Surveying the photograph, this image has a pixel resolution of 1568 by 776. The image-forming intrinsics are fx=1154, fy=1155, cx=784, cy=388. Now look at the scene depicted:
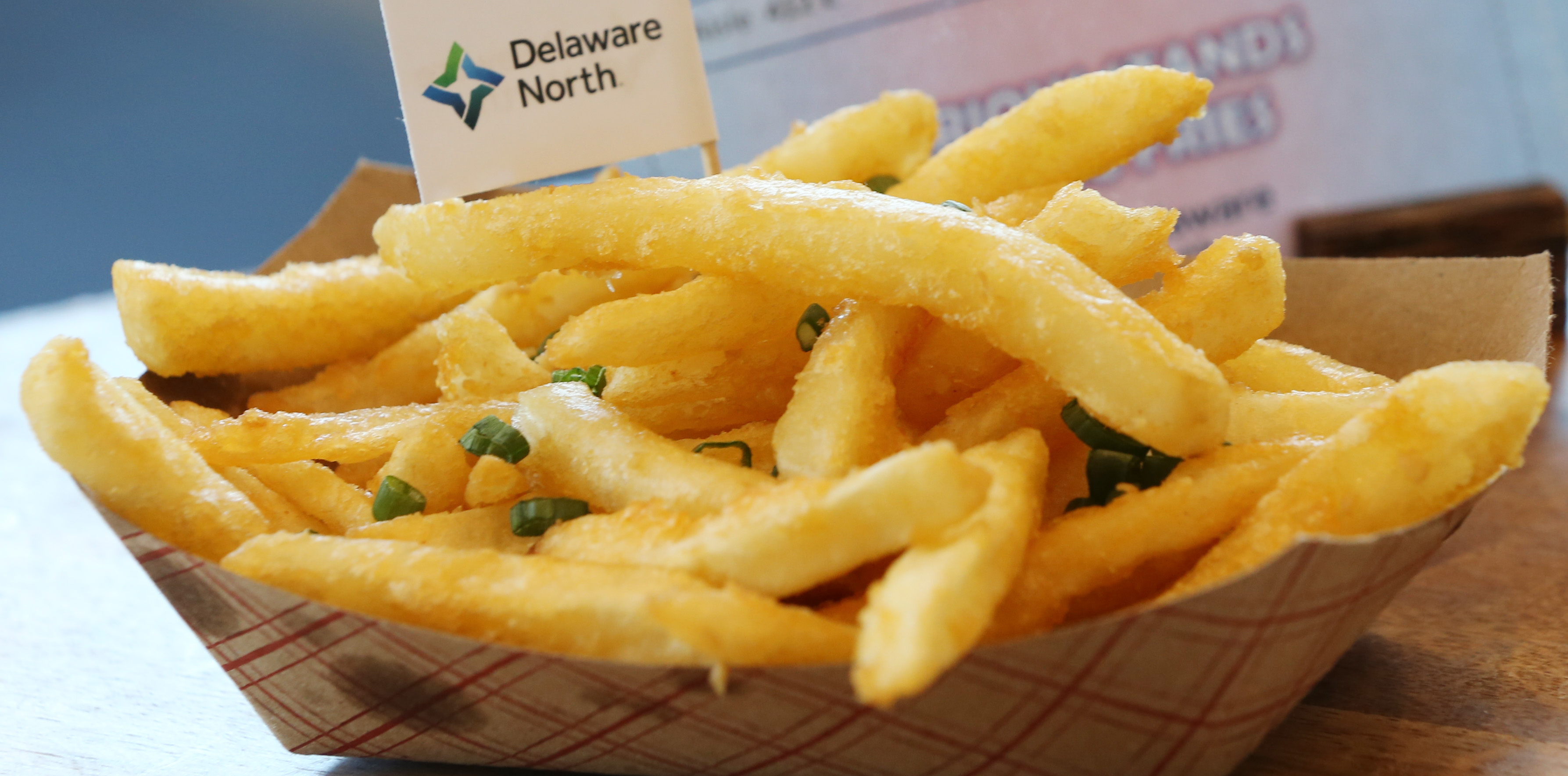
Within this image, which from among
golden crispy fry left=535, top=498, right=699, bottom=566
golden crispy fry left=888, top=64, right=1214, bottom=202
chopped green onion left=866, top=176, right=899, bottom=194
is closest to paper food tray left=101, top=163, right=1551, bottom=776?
golden crispy fry left=535, top=498, right=699, bottom=566

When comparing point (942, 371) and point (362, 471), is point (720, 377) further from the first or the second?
point (362, 471)

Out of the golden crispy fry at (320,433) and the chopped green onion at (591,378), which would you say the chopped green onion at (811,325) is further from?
the golden crispy fry at (320,433)

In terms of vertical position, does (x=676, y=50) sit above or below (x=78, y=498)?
above

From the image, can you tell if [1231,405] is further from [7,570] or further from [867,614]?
[7,570]

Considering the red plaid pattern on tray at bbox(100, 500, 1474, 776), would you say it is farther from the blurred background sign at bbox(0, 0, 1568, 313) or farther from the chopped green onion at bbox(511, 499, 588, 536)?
the blurred background sign at bbox(0, 0, 1568, 313)

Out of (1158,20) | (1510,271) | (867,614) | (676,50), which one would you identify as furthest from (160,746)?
(1158,20)

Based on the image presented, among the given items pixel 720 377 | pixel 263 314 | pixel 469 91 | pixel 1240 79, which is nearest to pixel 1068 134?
pixel 720 377

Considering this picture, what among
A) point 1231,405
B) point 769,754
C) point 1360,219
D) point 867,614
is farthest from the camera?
point 1360,219

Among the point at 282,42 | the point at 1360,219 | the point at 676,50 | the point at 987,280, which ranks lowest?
the point at 1360,219
